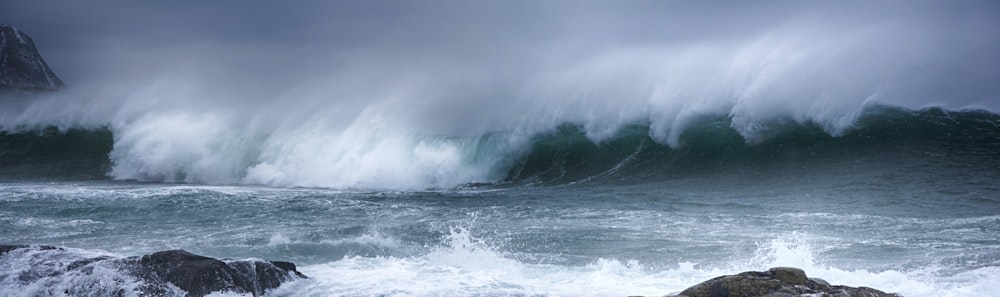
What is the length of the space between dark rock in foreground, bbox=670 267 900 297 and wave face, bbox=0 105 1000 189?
1180 cm

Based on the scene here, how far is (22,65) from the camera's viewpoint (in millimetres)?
46812

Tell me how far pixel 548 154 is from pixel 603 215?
27.4 feet

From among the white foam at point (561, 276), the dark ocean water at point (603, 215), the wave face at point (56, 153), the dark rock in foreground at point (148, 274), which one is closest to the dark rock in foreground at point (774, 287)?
the white foam at point (561, 276)

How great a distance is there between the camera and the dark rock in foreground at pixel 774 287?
5.22 m

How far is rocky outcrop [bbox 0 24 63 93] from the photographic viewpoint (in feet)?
146

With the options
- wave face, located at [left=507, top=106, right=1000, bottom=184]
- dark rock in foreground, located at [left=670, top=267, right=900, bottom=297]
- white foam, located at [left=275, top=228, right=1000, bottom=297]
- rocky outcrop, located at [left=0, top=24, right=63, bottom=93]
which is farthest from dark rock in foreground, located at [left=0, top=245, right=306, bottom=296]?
rocky outcrop, located at [left=0, top=24, right=63, bottom=93]

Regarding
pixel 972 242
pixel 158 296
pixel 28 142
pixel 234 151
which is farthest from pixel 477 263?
pixel 28 142

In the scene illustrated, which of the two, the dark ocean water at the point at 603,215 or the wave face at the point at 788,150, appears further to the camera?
the wave face at the point at 788,150

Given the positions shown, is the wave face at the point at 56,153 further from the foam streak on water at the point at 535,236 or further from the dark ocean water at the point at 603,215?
the foam streak on water at the point at 535,236

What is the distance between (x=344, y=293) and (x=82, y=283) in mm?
2523

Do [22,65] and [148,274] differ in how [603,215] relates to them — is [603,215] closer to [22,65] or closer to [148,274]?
[148,274]

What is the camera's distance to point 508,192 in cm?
1759

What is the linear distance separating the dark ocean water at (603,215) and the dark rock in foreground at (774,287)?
57.0 inches

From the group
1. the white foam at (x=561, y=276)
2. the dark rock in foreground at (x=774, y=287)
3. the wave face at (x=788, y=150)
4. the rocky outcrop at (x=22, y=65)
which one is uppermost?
the rocky outcrop at (x=22, y=65)
